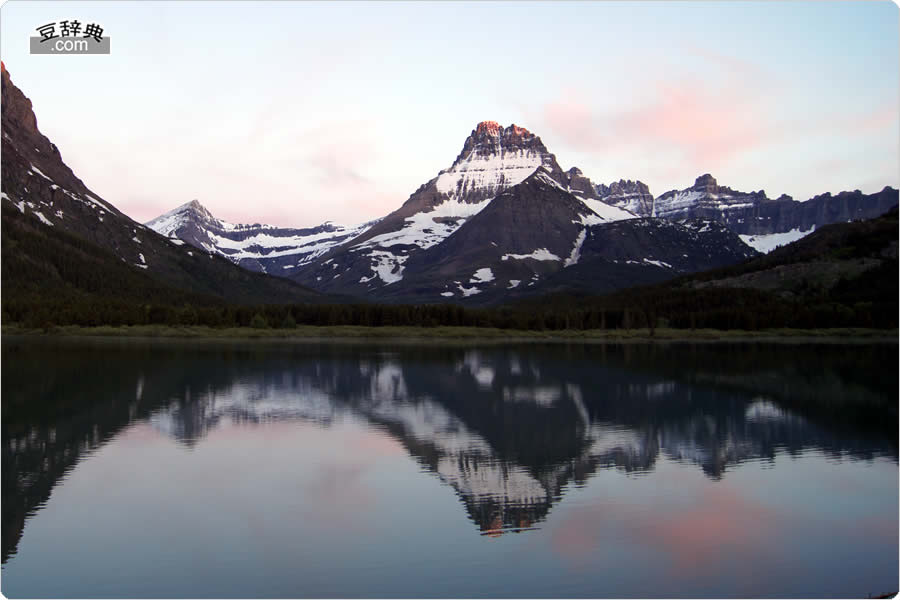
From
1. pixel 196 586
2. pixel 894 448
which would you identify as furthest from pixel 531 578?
pixel 894 448

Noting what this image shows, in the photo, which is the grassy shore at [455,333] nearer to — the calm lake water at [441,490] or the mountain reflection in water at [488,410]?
the mountain reflection in water at [488,410]

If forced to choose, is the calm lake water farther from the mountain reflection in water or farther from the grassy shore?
the grassy shore

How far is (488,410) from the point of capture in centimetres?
5828

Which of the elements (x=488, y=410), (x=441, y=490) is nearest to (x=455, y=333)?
(x=488, y=410)

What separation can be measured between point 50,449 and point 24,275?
572 feet

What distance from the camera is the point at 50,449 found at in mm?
39656

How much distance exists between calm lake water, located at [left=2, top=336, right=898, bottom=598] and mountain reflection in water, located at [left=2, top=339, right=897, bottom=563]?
276 millimetres

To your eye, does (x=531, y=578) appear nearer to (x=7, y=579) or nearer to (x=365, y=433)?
(x=7, y=579)

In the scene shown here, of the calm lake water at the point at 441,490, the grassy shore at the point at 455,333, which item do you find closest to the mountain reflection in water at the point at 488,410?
the calm lake water at the point at 441,490

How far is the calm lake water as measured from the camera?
77.7 feet

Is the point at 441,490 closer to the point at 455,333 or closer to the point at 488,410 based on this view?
the point at 488,410

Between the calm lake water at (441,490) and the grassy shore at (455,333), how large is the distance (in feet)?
277

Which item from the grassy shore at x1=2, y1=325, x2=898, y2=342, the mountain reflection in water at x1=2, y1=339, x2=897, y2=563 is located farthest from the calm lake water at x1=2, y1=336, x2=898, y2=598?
the grassy shore at x1=2, y1=325, x2=898, y2=342

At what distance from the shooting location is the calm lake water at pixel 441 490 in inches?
932
